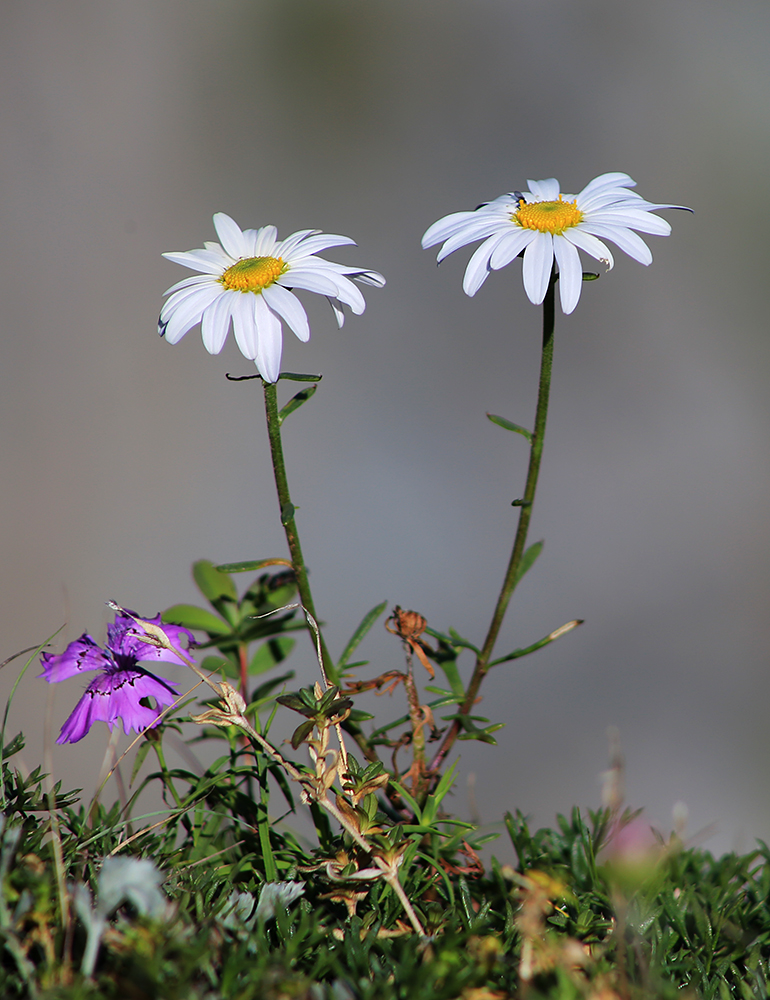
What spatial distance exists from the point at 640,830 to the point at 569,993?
13.1 inches

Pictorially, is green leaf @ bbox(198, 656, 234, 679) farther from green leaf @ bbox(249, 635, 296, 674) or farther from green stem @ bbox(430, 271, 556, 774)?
green stem @ bbox(430, 271, 556, 774)

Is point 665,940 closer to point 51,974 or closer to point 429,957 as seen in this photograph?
point 429,957

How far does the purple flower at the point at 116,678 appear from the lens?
632 mm

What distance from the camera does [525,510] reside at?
72cm

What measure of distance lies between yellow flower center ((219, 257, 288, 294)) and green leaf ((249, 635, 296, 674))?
1.30 ft

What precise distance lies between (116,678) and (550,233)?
0.49m

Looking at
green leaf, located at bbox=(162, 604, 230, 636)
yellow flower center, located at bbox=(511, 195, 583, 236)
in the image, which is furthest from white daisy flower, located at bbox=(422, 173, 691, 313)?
green leaf, located at bbox=(162, 604, 230, 636)

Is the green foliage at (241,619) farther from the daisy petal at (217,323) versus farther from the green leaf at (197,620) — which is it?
the daisy petal at (217,323)

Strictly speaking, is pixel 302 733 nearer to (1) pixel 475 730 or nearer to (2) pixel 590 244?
(1) pixel 475 730

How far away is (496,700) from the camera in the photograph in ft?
6.20

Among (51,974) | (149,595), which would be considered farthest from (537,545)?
(149,595)

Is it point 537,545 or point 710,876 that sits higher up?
point 537,545

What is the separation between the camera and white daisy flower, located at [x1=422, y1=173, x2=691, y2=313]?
0.62m

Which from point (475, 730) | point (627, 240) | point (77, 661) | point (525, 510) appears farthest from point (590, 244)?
point (77, 661)
